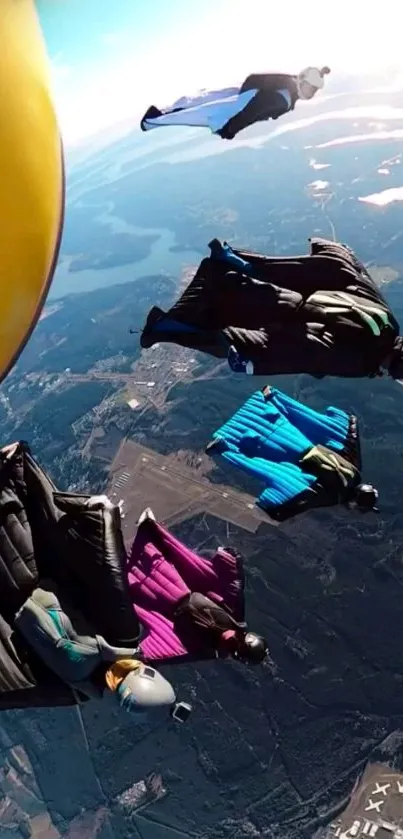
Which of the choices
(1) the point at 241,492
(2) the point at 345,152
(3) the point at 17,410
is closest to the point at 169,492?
(1) the point at 241,492

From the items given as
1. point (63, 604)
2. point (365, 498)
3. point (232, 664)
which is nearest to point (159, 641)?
point (63, 604)

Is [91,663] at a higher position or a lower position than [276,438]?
higher

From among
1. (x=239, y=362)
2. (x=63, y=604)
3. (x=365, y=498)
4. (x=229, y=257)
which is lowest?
(x=365, y=498)

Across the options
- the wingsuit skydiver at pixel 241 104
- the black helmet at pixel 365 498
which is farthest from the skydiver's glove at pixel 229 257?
the black helmet at pixel 365 498

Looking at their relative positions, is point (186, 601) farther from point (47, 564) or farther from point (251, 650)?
point (47, 564)

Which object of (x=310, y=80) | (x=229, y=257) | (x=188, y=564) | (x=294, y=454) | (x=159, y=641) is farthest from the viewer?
(x=294, y=454)

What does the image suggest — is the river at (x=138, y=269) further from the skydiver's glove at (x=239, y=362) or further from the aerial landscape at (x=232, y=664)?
the skydiver's glove at (x=239, y=362)

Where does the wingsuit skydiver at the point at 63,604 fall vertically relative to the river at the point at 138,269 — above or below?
above
